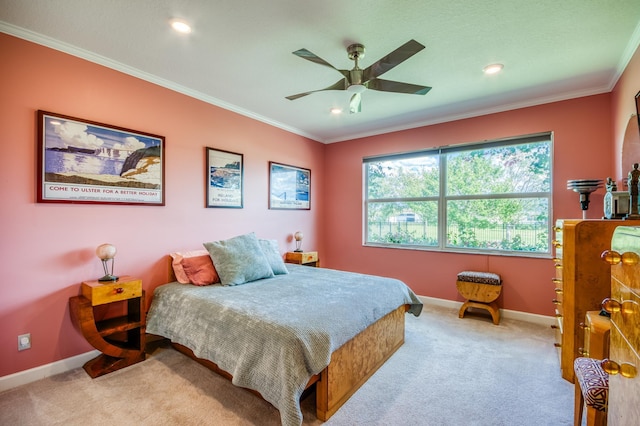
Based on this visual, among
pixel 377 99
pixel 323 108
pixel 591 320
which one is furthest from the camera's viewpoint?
pixel 323 108

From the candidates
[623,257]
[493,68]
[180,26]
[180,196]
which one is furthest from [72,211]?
[493,68]

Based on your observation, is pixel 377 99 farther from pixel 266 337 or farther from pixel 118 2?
pixel 266 337

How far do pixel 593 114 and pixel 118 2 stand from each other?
4.54 m

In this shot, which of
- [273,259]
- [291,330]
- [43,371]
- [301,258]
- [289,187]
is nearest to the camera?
[291,330]

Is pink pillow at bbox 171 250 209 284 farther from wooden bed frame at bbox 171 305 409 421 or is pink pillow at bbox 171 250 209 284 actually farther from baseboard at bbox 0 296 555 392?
baseboard at bbox 0 296 555 392

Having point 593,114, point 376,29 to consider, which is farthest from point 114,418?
point 593,114

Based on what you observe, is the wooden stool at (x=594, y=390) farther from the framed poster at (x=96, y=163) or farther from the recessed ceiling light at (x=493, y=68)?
the framed poster at (x=96, y=163)

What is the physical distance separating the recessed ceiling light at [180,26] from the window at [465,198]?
3245mm

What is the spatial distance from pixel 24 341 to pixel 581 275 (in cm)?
420

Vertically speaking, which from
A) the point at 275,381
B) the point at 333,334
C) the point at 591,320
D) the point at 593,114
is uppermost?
the point at 593,114

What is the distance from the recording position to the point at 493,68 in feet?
8.70

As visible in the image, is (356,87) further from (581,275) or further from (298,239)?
(298,239)

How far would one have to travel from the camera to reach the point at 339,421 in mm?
1775

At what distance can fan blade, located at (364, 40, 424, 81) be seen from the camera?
1.81 m
